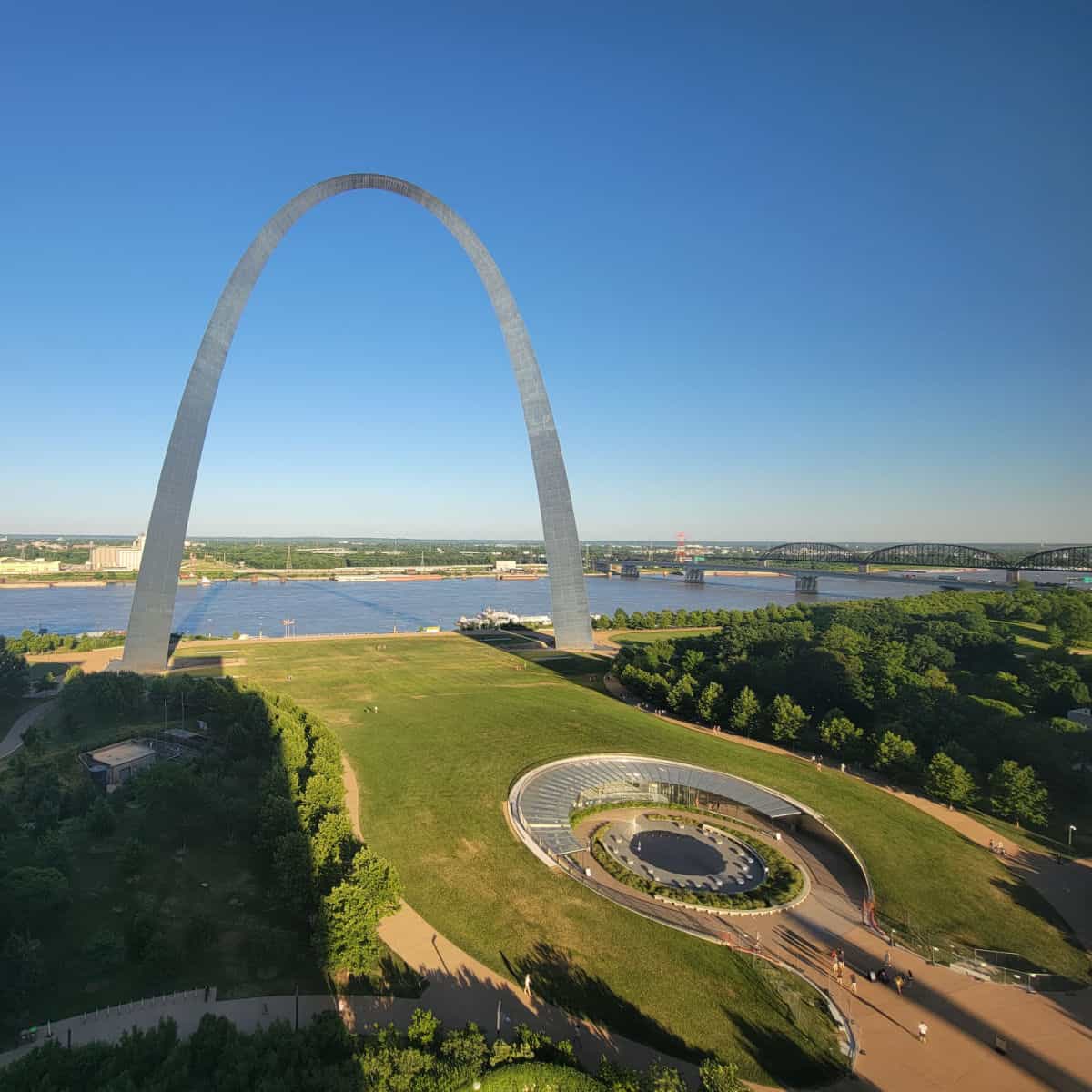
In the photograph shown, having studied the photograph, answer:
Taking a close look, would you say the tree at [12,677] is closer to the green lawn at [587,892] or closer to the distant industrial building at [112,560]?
the green lawn at [587,892]

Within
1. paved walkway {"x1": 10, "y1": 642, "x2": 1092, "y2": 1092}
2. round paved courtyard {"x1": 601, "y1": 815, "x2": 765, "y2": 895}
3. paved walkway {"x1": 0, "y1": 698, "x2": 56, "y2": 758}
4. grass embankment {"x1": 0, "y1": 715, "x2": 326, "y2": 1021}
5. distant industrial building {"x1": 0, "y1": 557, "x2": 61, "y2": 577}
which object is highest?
distant industrial building {"x1": 0, "y1": 557, "x2": 61, "y2": 577}

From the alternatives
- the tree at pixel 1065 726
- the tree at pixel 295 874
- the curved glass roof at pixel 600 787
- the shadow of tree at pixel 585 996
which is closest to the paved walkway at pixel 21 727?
the tree at pixel 295 874

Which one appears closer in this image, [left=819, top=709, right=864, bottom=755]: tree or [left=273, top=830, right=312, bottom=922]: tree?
[left=273, top=830, right=312, bottom=922]: tree

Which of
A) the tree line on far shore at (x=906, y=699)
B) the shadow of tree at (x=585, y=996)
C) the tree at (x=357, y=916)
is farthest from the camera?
the tree line on far shore at (x=906, y=699)

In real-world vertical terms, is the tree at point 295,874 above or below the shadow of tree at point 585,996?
above

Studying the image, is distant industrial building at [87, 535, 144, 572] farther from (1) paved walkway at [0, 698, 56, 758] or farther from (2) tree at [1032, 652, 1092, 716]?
(2) tree at [1032, 652, 1092, 716]

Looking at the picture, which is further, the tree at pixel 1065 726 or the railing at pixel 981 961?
the tree at pixel 1065 726

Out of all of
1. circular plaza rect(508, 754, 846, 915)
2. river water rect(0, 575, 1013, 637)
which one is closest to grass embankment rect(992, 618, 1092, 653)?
circular plaza rect(508, 754, 846, 915)

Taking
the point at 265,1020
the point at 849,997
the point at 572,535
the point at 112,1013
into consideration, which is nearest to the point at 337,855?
the point at 265,1020

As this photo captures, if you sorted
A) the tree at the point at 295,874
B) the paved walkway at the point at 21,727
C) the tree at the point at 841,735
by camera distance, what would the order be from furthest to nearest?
the tree at the point at 841,735 → the paved walkway at the point at 21,727 → the tree at the point at 295,874
